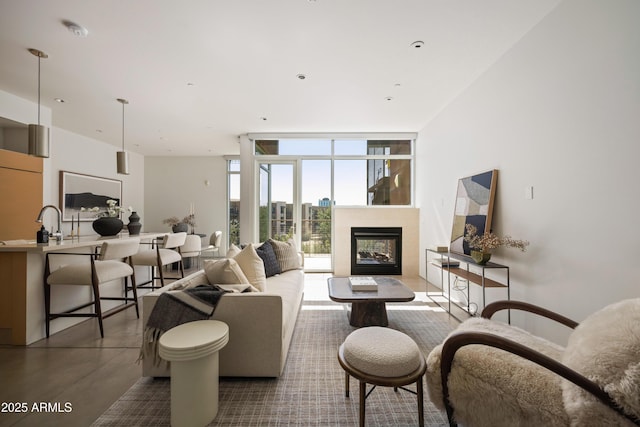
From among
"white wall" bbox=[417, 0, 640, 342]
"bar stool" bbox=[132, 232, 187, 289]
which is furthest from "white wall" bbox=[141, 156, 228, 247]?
"white wall" bbox=[417, 0, 640, 342]

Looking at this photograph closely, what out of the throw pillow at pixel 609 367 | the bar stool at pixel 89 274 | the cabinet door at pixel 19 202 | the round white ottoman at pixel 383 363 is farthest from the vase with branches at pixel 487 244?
the cabinet door at pixel 19 202

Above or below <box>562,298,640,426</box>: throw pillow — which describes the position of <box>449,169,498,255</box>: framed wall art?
above

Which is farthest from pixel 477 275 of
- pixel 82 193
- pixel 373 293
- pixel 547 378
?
pixel 82 193

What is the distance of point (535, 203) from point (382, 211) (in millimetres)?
2928

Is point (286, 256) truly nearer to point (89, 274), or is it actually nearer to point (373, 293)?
point (373, 293)

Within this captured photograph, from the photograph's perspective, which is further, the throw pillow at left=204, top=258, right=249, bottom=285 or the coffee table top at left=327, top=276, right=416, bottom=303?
the coffee table top at left=327, top=276, right=416, bottom=303

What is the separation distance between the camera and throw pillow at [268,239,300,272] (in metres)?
3.37

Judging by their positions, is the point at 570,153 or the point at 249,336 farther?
the point at 570,153

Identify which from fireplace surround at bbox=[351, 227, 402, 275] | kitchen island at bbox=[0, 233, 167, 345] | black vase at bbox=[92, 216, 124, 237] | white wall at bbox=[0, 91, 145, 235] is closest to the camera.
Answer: kitchen island at bbox=[0, 233, 167, 345]

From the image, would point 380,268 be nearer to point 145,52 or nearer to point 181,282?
point 181,282

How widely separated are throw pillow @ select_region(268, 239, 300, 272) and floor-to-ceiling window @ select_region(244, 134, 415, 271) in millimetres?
1721

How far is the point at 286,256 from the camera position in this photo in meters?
3.42

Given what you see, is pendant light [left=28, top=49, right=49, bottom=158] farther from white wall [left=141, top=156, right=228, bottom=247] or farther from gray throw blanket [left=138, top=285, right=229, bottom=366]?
white wall [left=141, top=156, right=228, bottom=247]

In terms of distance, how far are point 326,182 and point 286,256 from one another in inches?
90.0
